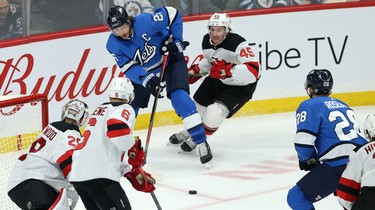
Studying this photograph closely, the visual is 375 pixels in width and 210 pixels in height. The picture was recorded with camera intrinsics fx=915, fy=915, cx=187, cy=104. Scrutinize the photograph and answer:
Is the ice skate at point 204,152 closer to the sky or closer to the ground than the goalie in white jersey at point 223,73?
closer to the ground

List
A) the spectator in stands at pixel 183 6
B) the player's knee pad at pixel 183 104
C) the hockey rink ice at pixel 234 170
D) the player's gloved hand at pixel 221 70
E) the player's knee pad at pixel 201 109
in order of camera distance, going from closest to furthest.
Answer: the hockey rink ice at pixel 234 170 < the player's knee pad at pixel 183 104 < the player's gloved hand at pixel 221 70 < the player's knee pad at pixel 201 109 < the spectator in stands at pixel 183 6

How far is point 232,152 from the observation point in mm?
6699

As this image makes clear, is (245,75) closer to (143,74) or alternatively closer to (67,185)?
(143,74)

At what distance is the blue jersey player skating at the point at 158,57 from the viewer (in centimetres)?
588

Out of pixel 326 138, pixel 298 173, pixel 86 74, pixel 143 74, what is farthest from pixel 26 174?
pixel 86 74

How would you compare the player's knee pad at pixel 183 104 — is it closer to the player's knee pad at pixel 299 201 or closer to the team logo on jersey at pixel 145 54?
the team logo on jersey at pixel 145 54

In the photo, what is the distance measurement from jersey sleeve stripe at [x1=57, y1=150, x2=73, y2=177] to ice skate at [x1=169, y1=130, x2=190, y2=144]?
2.60m

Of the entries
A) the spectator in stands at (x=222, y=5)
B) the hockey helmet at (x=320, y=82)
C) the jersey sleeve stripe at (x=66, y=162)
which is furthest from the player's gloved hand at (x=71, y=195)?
the spectator in stands at (x=222, y=5)

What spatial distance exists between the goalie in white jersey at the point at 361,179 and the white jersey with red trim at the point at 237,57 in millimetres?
2404

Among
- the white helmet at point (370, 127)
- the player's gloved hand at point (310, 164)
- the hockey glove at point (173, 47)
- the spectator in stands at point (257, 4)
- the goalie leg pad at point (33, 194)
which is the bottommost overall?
the goalie leg pad at point (33, 194)

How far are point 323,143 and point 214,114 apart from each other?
1.98 metres

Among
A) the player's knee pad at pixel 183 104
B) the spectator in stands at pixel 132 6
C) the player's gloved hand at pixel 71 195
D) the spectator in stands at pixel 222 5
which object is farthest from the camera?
the spectator in stands at pixel 222 5

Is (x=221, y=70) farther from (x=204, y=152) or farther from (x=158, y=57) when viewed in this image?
(x=204, y=152)

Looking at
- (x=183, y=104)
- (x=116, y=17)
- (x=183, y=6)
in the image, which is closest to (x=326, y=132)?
(x=183, y=104)
